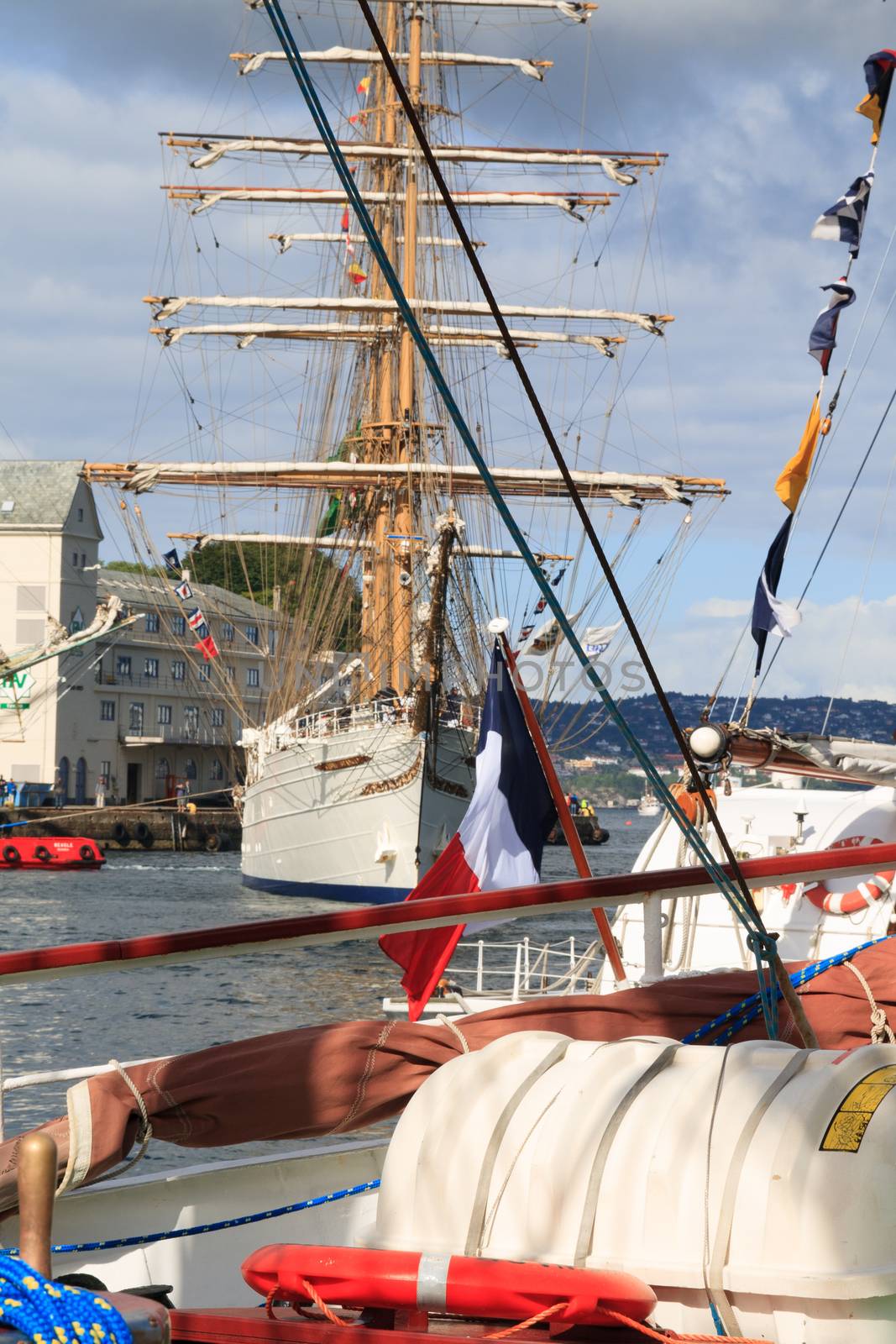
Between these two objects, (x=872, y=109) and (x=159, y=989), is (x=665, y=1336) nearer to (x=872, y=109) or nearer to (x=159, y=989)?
(x=872, y=109)

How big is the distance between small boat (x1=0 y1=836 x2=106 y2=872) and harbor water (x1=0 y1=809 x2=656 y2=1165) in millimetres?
7720

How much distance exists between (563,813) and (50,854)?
5172 cm

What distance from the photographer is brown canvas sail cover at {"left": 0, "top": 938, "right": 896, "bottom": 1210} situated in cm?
477

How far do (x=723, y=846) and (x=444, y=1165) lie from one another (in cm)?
128

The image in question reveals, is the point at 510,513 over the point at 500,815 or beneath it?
over

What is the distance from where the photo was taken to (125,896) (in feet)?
160

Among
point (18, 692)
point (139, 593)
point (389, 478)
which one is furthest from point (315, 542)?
point (139, 593)

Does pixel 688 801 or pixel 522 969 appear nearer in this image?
pixel 688 801

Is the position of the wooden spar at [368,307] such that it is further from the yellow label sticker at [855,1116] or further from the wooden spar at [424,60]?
the yellow label sticker at [855,1116]

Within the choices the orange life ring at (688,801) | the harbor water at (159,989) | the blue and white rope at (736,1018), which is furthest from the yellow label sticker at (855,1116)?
the orange life ring at (688,801)

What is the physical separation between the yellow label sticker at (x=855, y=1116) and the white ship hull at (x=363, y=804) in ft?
141

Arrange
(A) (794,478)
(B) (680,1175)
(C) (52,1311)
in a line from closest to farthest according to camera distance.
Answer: (C) (52,1311) < (B) (680,1175) < (A) (794,478)

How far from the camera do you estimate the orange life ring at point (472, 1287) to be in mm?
3424

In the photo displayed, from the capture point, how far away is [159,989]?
28578 mm
